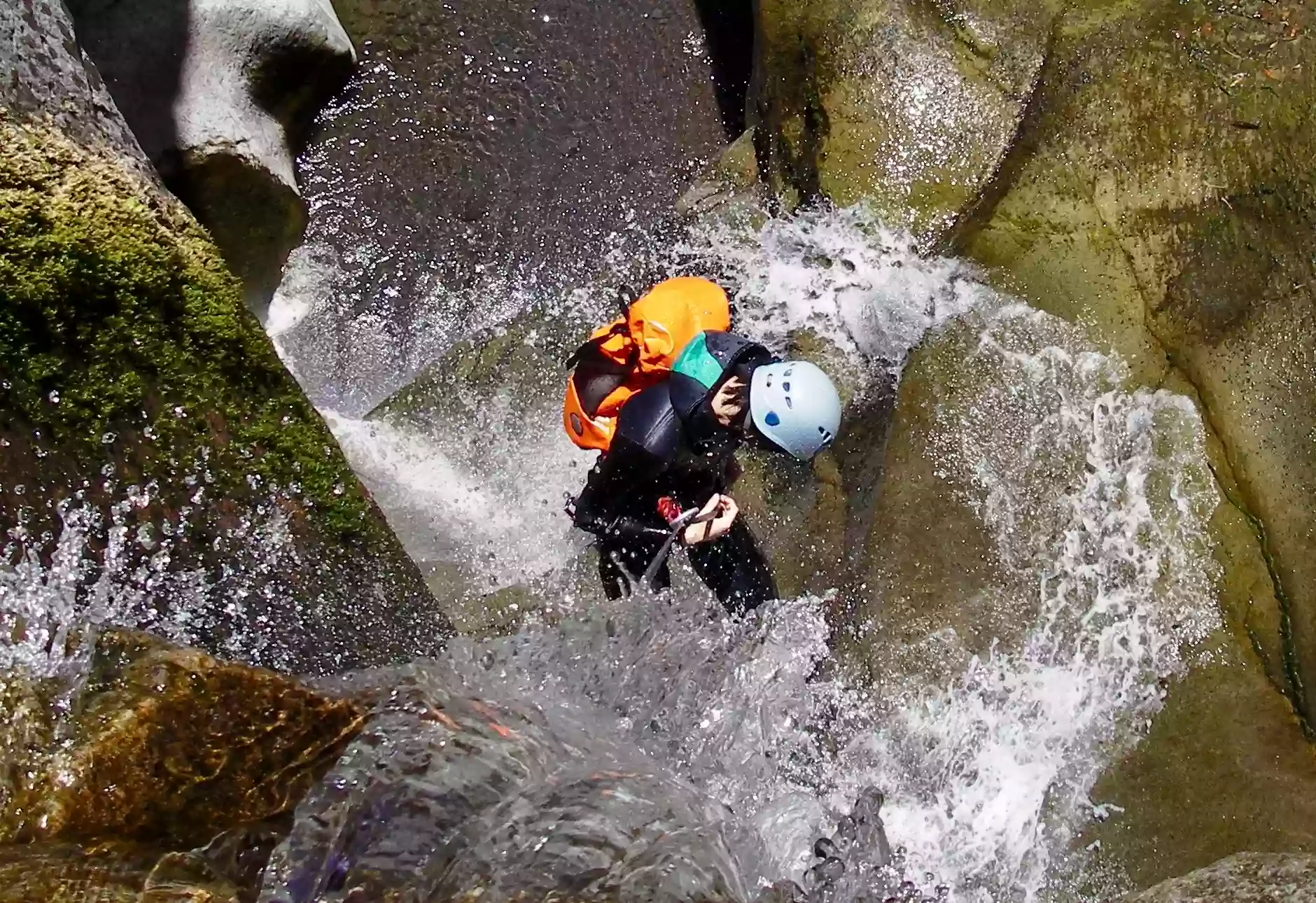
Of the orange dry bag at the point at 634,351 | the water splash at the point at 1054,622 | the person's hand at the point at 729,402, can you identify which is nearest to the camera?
the person's hand at the point at 729,402

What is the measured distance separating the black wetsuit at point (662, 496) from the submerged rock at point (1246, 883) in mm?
1756

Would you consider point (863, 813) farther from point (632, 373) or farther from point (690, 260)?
point (690, 260)

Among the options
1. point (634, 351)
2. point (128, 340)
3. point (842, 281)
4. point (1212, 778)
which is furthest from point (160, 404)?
point (1212, 778)

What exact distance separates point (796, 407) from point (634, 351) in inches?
26.8

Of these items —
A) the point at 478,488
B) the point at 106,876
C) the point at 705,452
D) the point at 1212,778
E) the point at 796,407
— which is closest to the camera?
the point at 106,876

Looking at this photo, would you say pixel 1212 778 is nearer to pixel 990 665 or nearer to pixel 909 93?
pixel 990 665

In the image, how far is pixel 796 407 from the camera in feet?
10.4

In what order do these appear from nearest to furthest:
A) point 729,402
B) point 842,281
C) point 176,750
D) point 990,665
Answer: point 176,750
point 729,402
point 990,665
point 842,281

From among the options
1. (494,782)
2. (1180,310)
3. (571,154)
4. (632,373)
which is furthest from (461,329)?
(1180,310)

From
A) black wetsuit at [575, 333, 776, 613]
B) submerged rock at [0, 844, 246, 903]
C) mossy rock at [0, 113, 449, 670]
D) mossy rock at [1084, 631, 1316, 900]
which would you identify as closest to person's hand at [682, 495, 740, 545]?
black wetsuit at [575, 333, 776, 613]

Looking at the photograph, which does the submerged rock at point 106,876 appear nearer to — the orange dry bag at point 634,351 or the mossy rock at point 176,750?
the mossy rock at point 176,750

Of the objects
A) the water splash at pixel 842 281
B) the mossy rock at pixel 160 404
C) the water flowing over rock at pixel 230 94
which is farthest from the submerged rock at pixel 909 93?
the mossy rock at pixel 160 404

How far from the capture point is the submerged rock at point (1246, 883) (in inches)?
128

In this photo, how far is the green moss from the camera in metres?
2.58
